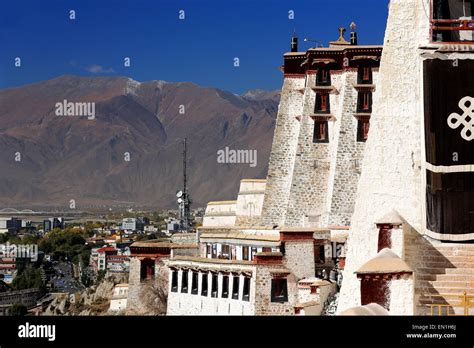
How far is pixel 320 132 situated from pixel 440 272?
92.8ft

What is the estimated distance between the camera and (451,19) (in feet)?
77.8

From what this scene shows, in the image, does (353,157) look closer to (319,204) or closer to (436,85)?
(319,204)

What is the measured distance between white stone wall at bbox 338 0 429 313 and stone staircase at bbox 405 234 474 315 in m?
0.73

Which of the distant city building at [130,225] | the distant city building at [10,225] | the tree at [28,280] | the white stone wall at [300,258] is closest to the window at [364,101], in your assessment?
the white stone wall at [300,258]

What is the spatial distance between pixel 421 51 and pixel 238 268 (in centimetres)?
1506

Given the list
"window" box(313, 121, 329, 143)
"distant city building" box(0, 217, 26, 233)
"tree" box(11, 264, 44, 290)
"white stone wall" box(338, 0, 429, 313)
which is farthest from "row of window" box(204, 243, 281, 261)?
"distant city building" box(0, 217, 26, 233)

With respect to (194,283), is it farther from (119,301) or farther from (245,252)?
(119,301)

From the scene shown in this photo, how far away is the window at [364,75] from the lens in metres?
48.6

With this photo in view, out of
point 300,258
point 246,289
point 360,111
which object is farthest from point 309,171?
point 246,289

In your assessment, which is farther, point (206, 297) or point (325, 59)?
point (325, 59)

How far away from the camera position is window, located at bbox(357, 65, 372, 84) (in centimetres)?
4856

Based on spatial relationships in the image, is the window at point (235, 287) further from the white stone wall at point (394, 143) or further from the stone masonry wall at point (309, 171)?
the stone masonry wall at point (309, 171)
